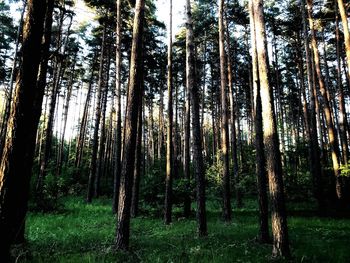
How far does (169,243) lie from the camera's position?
8000mm

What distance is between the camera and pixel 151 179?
15.8 meters

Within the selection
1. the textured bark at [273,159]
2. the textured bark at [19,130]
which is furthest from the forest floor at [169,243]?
the textured bark at [19,130]

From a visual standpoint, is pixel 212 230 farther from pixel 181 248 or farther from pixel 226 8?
pixel 226 8

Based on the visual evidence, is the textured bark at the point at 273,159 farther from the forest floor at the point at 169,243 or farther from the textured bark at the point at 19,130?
the textured bark at the point at 19,130

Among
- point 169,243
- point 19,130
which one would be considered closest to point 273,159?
point 169,243

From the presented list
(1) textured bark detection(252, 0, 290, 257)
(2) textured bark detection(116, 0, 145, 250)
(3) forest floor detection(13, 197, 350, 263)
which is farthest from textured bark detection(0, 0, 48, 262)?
(1) textured bark detection(252, 0, 290, 257)

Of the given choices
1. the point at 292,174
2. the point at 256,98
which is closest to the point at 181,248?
the point at 256,98

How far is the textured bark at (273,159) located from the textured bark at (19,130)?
518 cm

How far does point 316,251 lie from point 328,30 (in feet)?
71.5

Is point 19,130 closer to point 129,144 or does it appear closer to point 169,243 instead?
point 129,144

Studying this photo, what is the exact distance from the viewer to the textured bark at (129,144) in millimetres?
7422

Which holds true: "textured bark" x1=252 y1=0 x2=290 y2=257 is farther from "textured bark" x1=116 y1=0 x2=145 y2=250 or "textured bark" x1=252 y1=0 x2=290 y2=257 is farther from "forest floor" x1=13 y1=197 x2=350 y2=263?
"textured bark" x1=116 y1=0 x2=145 y2=250

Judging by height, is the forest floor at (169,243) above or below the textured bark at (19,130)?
below

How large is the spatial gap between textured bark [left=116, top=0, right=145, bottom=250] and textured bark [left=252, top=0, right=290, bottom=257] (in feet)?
10.9
